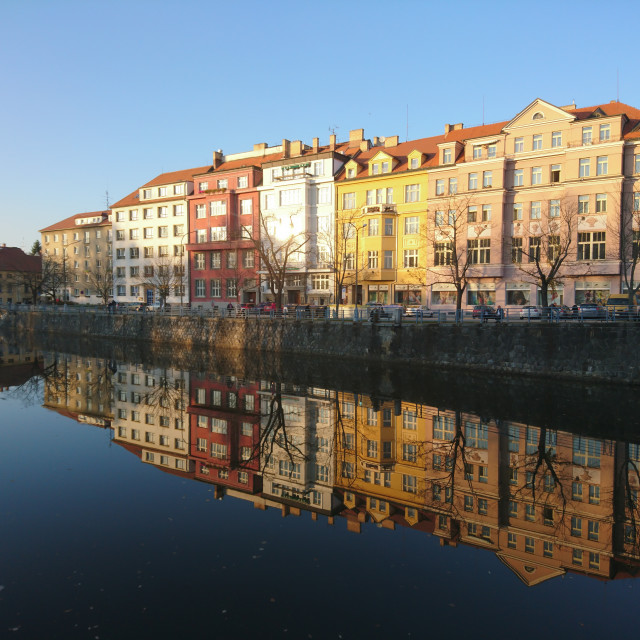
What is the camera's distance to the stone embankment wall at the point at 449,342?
85.4ft

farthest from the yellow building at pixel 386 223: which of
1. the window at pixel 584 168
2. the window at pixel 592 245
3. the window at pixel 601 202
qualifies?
the window at pixel 601 202

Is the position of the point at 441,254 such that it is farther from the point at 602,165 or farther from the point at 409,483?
the point at 409,483

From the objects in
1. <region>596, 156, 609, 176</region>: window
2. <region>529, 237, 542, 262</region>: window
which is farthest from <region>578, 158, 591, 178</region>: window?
<region>529, 237, 542, 262</region>: window

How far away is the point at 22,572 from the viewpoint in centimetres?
869

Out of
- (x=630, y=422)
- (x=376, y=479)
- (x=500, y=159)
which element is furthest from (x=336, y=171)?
(x=376, y=479)

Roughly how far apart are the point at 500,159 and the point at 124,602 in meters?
43.4

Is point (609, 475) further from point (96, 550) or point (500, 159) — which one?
point (500, 159)

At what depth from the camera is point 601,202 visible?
39.6 m

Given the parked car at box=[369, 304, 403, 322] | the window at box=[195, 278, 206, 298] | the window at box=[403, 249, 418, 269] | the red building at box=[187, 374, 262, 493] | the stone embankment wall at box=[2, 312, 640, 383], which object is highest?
the window at box=[403, 249, 418, 269]

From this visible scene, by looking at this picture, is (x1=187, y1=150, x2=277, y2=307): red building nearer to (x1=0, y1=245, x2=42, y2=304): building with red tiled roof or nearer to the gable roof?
the gable roof

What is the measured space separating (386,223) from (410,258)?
13.5 ft

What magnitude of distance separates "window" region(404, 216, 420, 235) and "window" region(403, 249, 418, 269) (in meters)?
1.74

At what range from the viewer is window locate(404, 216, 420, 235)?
48625 millimetres

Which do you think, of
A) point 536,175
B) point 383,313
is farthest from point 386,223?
point 383,313
